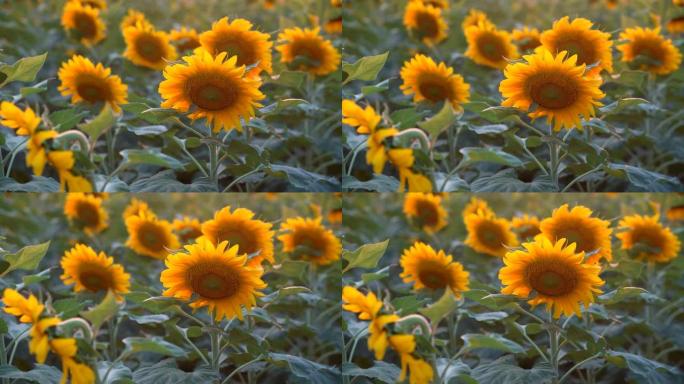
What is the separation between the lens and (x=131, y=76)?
2.32m

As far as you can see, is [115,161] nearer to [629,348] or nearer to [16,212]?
[16,212]

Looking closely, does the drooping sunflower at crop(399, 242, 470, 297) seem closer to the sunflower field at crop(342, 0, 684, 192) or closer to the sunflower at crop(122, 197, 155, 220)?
the sunflower field at crop(342, 0, 684, 192)

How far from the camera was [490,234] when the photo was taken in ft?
7.73

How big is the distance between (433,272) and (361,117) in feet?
1.52

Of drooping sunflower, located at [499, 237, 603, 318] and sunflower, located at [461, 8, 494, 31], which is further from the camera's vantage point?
sunflower, located at [461, 8, 494, 31]

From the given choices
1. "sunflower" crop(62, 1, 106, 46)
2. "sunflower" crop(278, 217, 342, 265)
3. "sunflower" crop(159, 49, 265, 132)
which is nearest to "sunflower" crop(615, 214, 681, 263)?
"sunflower" crop(278, 217, 342, 265)

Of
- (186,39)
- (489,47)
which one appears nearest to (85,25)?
(186,39)

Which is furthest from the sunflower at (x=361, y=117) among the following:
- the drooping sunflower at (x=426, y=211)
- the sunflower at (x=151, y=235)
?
the sunflower at (x=151, y=235)

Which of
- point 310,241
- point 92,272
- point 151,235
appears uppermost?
point 310,241

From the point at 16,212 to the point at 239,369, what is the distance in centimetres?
76

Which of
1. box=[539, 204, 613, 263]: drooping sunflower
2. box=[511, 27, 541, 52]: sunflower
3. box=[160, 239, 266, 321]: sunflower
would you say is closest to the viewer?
box=[160, 239, 266, 321]: sunflower

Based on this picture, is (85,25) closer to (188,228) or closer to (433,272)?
(188,228)

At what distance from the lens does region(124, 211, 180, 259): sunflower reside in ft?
7.66

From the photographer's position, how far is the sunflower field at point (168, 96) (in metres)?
2.24
